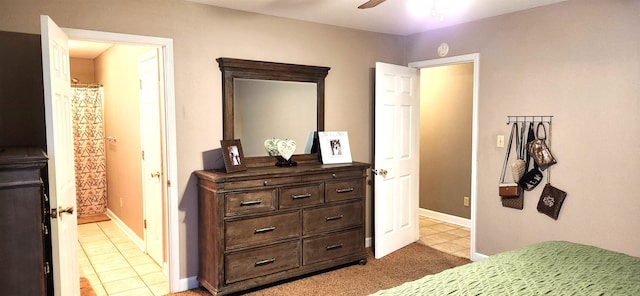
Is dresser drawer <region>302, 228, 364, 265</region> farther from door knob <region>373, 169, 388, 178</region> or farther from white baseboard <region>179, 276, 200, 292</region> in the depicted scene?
white baseboard <region>179, 276, 200, 292</region>

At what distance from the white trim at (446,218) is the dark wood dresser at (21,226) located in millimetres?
4630

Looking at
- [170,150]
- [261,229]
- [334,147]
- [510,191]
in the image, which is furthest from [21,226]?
[510,191]

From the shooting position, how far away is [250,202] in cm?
319

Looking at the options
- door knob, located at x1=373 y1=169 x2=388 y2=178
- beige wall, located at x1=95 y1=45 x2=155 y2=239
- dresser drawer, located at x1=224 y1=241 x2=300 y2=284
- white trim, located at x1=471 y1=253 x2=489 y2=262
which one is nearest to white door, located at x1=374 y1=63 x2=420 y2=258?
door knob, located at x1=373 y1=169 x2=388 y2=178

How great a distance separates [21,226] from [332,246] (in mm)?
2336

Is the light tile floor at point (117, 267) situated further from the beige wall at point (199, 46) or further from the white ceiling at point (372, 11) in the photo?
the white ceiling at point (372, 11)

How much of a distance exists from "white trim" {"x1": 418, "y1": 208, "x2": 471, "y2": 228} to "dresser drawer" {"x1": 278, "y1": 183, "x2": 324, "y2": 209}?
2.61 metres

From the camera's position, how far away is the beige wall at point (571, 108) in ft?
9.89

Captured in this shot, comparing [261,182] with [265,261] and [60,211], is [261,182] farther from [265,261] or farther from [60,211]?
[60,211]

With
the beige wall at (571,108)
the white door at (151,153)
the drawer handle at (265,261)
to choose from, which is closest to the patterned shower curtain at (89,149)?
the white door at (151,153)

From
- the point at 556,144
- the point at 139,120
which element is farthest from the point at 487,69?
the point at 139,120

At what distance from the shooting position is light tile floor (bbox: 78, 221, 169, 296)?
3453 mm

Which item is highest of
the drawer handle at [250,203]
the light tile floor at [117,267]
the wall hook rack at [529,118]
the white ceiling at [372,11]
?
the white ceiling at [372,11]

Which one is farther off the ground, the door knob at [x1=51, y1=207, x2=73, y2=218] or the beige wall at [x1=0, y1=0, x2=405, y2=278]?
the beige wall at [x1=0, y1=0, x2=405, y2=278]
